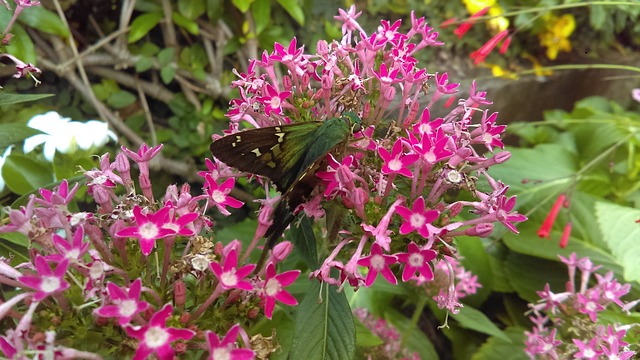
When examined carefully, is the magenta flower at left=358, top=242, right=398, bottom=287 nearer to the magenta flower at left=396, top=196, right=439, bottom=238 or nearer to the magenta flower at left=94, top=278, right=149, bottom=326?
the magenta flower at left=396, top=196, right=439, bottom=238

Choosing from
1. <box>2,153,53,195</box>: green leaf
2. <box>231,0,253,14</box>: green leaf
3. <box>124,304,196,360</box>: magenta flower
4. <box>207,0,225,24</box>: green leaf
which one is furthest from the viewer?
<box>207,0,225,24</box>: green leaf

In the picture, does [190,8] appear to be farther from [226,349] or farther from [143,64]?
[226,349]

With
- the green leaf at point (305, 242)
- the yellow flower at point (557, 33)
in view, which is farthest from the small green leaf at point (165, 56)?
the yellow flower at point (557, 33)

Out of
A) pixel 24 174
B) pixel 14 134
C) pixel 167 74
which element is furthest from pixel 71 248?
pixel 167 74

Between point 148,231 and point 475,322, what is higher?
point 148,231

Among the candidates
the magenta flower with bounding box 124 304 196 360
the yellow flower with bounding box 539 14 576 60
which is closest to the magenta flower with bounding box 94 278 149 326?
the magenta flower with bounding box 124 304 196 360

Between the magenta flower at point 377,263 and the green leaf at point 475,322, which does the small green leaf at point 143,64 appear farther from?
the magenta flower at point 377,263

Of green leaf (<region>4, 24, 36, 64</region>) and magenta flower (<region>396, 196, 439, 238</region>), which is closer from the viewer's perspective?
magenta flower (<region>396, 196, 439, 238</region>)
